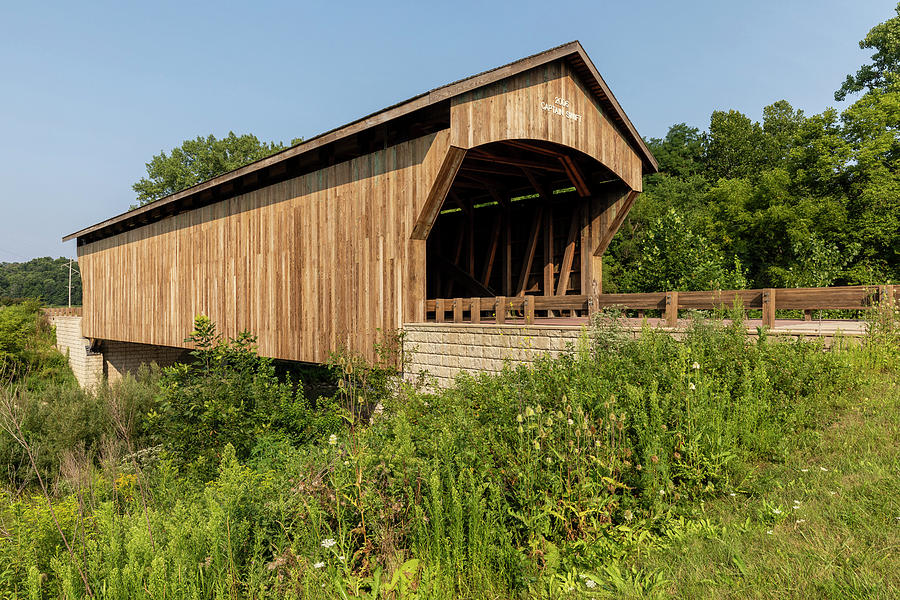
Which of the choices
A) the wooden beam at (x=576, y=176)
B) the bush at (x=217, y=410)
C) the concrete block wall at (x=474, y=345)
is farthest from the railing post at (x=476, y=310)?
the wooden beam at (x=576, y=176)

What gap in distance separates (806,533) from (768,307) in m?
4.44

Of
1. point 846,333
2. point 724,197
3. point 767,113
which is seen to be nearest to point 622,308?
point 846,333

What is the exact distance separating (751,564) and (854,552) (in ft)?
1.76

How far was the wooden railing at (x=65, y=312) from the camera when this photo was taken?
30067mm

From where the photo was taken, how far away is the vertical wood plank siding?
11.1 m

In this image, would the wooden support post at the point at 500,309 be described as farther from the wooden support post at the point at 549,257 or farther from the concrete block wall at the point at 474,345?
the wooden support post at the point at 549,257

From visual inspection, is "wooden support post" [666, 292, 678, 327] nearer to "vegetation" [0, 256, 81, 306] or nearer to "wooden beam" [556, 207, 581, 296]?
"wooden beam" [556, 207, 581, 296]

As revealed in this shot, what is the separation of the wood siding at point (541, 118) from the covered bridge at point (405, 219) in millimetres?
34

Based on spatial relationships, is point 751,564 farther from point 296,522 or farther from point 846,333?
point 846,333

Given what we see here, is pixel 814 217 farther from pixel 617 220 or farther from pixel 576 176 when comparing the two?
pixel 576 176

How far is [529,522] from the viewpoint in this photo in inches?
135

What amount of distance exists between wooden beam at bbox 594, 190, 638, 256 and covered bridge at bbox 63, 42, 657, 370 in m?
0.04

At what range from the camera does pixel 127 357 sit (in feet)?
92.9

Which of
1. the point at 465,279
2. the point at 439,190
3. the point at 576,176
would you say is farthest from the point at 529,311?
the point at 465,279
